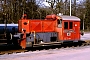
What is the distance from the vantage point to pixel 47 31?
20234 millimetres

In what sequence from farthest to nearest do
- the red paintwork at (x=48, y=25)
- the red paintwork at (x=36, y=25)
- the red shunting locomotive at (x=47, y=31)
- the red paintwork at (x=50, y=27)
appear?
the red paintwork at (x=48, y=25), the red paintwork at (x=36, y=25), the red paintwork at (x=50, y=27), the red shunting locomotive at (x=47, y=31)

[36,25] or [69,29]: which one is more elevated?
[36,25]

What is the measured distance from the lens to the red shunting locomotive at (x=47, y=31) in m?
18.5

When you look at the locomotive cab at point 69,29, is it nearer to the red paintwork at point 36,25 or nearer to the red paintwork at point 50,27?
the red paintwork at point 50,27

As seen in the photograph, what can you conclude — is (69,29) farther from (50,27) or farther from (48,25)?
(48,25)

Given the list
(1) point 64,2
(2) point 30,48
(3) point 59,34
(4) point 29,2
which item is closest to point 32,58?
(2) point 30,48

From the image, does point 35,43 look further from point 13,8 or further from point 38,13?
point 38,13

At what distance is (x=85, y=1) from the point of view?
66.8 meters

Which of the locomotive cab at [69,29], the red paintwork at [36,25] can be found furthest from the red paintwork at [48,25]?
the locomotive cab at [69,29]

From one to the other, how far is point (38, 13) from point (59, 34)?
33673 millimetres

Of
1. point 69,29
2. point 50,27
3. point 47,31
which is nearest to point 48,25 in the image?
point 50,27

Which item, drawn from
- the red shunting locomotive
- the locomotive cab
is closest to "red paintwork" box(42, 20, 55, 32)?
the red shunting locomotive

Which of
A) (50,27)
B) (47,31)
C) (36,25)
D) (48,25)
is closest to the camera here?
(36,25)

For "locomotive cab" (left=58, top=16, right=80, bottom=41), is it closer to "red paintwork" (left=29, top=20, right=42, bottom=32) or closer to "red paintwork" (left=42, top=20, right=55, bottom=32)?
"red paintwork" (left=42, top=20, right=55, bottom=32)
